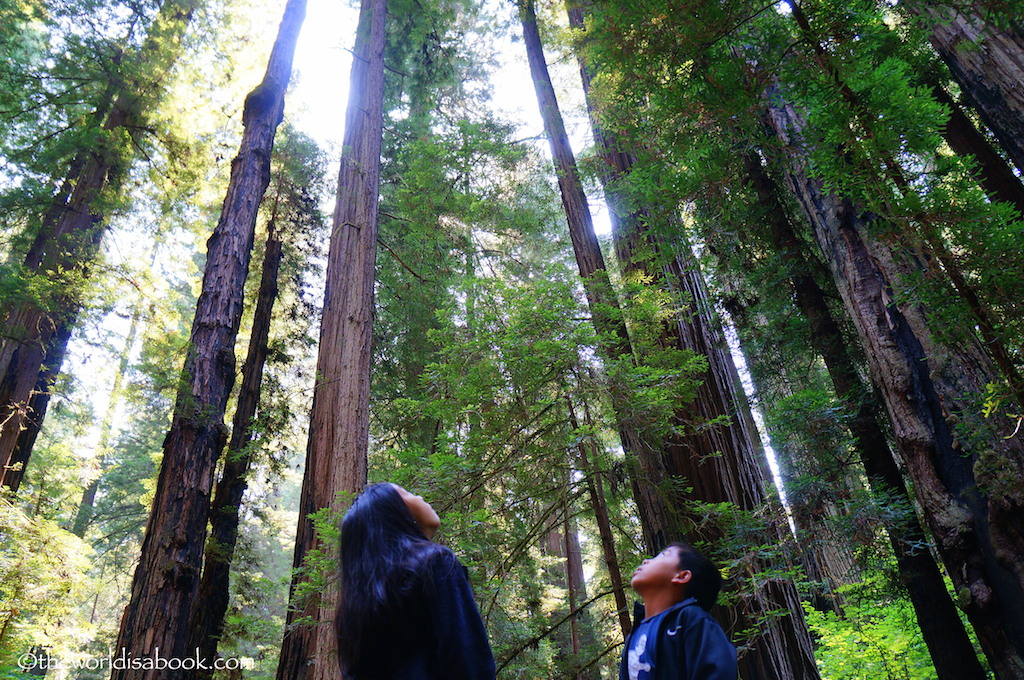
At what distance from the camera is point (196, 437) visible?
521cm

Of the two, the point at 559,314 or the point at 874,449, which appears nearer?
the point at 559,314

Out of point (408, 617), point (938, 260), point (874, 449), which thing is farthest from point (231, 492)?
point (938, 260)

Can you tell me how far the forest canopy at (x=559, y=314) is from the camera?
3.40 metres

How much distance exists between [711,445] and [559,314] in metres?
2.29

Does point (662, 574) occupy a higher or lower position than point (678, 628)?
higher

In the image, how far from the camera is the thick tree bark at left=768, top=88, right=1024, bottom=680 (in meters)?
3.24

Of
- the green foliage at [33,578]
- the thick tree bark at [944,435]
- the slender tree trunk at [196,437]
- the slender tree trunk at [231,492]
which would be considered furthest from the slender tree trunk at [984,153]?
the green foliage at [33,578]

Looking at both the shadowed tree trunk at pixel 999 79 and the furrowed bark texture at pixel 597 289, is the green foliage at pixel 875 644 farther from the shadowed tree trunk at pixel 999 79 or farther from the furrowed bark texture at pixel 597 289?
the shadowed tree trunk at pixel 999 79

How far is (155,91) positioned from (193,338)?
628 cm

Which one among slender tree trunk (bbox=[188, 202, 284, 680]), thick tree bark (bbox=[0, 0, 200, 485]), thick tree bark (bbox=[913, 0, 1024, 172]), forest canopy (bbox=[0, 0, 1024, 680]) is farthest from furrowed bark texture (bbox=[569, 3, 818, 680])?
thick tree bark (bbox=[0, 0, 200, 485])

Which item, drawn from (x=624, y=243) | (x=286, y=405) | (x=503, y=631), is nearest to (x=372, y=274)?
(x=624, y=243)

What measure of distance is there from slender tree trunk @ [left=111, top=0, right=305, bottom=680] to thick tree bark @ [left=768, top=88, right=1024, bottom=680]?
547cm

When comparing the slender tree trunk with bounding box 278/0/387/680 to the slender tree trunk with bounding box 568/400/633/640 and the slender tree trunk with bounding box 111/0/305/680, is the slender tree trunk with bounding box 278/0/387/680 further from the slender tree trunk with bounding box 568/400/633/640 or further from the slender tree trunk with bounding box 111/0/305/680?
the slender tree trunk with bounding box 568/400/633/640

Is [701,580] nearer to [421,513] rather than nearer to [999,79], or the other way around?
[421,513]
